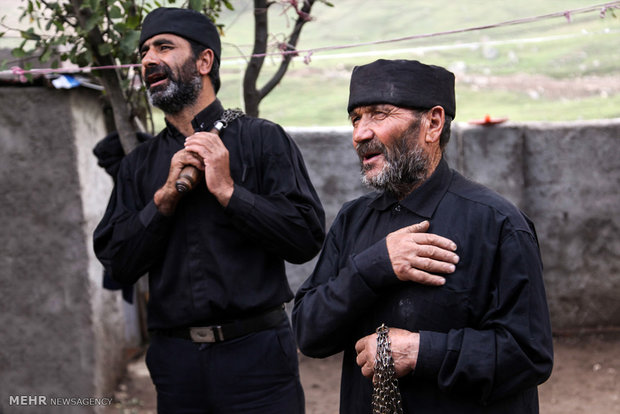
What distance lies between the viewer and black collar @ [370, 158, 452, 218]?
2.26 meters

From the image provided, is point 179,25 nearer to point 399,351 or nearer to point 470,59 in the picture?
point 399,351

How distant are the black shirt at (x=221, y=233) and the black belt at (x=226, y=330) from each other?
36 millimetres

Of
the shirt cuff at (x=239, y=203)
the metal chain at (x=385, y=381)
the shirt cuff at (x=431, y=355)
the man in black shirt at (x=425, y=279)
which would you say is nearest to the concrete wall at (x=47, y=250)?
the shirt cuff at (x=239, y=203)

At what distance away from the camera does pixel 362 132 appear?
2309 millimetres

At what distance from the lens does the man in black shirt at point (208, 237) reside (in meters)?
3.08

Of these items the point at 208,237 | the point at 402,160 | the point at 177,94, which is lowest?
the point at 208,237

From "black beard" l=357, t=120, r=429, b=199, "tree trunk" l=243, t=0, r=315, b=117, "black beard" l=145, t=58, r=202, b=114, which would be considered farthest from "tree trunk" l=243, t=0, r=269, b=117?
"black beard" l=357, t=120, r=429, b=199

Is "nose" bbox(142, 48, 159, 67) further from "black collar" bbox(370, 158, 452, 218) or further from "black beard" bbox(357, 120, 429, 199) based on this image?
"black collar" bbox(370, 158, 452, 218)

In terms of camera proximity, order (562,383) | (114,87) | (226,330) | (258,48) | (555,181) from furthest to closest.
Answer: (555,181) → (562,383) → (258,48) → (114,87) → (226,330)

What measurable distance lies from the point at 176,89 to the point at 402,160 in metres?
1.36

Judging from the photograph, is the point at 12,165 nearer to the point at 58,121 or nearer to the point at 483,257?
the point at 58,121

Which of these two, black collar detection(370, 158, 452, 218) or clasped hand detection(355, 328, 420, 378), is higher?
black collar detection(370, 158, 452, 218)

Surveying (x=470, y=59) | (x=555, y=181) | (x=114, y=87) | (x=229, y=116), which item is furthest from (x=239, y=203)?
(x=470, y=59)

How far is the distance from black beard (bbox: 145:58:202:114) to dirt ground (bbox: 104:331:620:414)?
279 cm
